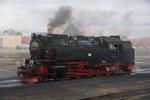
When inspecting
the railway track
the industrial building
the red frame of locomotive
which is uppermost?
the industrial building

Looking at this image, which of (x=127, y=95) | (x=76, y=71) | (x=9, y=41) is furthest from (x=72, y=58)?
(x=9, y=41)

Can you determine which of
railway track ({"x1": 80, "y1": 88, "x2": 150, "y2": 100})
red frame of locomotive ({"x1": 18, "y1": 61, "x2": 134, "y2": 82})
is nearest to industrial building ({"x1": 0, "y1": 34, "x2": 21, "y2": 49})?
red frame of locomotive ({"x1": 18, "y1": 61, "x2": 134, "y2": 82})

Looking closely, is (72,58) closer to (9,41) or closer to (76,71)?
(76,71)

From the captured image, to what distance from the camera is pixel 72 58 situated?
2294 cm

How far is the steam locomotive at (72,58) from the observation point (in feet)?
70.1

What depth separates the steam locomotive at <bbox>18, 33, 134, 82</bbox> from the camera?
70.1 ft

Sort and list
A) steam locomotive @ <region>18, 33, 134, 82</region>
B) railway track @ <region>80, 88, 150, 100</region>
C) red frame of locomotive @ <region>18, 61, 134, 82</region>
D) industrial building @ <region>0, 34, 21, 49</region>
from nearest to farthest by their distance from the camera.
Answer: railway track @ <region>80, 88, 150, 100</region>, red frame of locomotive @ <region>18, 61, 134, 82</region>, steam locomotive @ <region>18, 33, 134, 82</region>, industrial building @ <region>0, 34, 21, 49</region>

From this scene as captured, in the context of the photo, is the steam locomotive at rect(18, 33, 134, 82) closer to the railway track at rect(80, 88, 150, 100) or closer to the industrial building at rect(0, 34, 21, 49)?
the railway track at rect(80, 88, 150, 100)

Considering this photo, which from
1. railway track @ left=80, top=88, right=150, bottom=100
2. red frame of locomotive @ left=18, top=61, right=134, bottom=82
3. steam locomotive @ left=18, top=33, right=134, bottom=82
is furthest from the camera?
steam locomotive @ left=18, top=33, right=134, bottom=82

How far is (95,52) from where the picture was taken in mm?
24594

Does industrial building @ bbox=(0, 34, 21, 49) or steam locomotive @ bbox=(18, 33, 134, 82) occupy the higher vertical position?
industrial building @ bbox=(0, 34, 21, 49)

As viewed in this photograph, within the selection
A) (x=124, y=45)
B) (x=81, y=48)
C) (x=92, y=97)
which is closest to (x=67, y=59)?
(x=81, y=48)

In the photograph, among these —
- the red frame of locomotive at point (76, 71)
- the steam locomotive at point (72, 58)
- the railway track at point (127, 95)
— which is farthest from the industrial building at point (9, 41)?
the railway track at point (127, 95)

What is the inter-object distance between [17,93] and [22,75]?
6.39m
